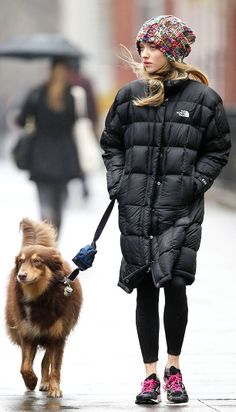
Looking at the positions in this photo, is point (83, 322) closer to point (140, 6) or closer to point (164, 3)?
point (164, 3)

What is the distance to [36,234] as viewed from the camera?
8.06m

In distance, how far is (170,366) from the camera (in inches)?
299

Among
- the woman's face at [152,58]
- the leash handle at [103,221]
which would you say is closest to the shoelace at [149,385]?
the leash handle at [103,221]

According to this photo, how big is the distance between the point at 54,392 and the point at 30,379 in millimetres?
171

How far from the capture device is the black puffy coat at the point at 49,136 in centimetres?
1482

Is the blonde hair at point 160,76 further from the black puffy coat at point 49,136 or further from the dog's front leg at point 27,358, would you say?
the black puffy coat at point 49,136

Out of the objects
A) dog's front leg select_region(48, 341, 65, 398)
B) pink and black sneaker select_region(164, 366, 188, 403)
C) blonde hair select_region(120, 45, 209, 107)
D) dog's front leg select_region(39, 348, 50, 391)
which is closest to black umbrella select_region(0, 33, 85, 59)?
dog's front leg select_region(39, 348, 50, 391)

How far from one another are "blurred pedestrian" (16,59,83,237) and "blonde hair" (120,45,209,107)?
7.23 meters

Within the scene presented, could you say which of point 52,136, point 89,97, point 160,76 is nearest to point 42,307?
point 160,76

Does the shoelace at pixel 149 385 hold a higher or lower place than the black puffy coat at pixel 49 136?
lower

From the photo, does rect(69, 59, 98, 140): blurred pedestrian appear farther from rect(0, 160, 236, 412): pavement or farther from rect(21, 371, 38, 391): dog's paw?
rect(21, 371, 38, 391): dog's paw

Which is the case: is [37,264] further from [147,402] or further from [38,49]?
[38,49]

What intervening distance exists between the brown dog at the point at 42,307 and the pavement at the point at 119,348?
179 mm

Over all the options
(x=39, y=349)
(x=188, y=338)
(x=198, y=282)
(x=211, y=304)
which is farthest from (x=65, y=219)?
(x=39, y=349)
